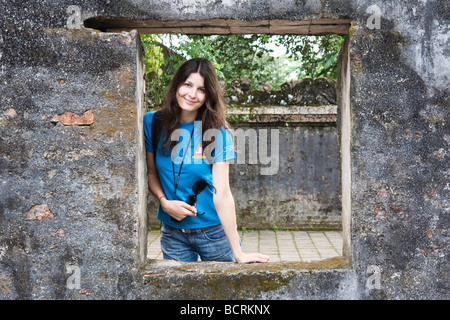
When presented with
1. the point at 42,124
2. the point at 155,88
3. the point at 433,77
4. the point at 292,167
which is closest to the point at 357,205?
the point at 433,77

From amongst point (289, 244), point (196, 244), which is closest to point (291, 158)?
point (289, 244)

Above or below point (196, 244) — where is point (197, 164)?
above

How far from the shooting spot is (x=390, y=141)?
8.37ft

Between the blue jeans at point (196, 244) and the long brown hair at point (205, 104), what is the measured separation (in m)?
0.52

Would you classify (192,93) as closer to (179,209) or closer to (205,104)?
(205,104)

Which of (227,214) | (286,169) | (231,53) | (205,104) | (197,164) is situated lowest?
(227,214)

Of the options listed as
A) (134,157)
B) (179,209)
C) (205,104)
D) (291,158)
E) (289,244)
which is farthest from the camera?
(291,158)

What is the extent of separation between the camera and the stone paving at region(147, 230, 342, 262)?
6281mm

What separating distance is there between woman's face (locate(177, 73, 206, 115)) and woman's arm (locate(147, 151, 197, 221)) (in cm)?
39

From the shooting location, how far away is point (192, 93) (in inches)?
107

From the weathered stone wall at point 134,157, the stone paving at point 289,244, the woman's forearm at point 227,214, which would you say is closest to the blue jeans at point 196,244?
the woman's forearm at point 227,214

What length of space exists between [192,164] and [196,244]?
49cm

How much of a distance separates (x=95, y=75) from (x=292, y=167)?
6081 mm

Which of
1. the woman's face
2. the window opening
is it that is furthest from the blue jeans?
the window opening
